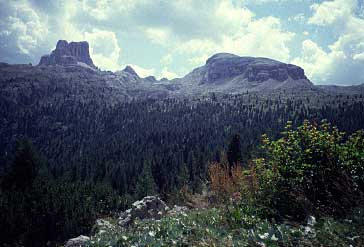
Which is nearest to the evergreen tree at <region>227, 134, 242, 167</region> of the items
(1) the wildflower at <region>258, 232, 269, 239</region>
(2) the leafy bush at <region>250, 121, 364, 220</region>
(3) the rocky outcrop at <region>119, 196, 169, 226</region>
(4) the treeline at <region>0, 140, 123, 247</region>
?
(4) the treeline at <region>0, 140, 123, 247</region>

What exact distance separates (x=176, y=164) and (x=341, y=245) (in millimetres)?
85869

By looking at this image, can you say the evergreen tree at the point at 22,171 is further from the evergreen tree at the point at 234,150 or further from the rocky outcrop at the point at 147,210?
the evergreen tree at the point at 234,150

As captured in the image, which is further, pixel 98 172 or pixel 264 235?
pixel 98 172

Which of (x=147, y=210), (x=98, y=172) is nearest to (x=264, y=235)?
(x=147, y=210)

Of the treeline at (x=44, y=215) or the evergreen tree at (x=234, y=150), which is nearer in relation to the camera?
the treeline at (x=44, y=215)

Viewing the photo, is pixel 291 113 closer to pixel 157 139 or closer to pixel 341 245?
pixel 157 139

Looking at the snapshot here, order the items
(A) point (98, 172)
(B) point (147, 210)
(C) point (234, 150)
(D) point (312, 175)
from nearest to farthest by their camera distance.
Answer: (D) point (312, 175) → (B) point (147, 210) → (C) point (234, 150) → (A) point (98, 172)

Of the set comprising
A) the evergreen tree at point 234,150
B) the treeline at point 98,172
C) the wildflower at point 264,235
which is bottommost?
the treeline at point 98,172

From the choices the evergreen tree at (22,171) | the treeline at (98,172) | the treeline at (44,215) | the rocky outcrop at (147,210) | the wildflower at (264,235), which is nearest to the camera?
the wildflower at (264,235)

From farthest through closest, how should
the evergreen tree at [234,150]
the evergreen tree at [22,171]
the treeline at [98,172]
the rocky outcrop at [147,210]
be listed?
1. the evergreen tree at [234,150]
2. the evergreen tree at [22,171]
3. the treeline at [98,172]
4. the rocky outcrop at [147,210]

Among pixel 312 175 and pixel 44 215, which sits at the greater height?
pixel 312 175

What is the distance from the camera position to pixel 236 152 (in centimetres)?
5447

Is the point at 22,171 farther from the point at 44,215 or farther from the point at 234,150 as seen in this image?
the point at 234,150

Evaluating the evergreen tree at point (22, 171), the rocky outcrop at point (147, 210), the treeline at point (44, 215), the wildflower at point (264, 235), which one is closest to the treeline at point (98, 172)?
the treeline at point (44, 215)
